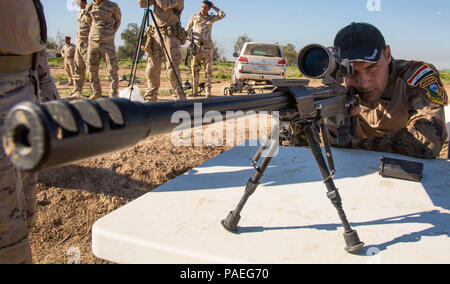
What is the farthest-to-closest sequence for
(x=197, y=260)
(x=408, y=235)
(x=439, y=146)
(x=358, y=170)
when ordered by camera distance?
(x=439, y=146) → (x=358, y=170) → (x=408, y=235) → (x=197, y=260)

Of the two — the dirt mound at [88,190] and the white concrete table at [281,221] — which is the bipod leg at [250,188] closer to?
the white concrete table at [281,221]

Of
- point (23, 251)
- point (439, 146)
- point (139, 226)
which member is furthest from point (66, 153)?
point (439, 146)

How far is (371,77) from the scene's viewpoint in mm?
2662

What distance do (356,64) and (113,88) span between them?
6.19 m

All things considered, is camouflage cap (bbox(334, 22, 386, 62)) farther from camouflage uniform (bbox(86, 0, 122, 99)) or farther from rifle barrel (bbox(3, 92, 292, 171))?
camouflage uniform (bbox(86, 0, 122, 99))

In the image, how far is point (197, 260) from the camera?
1.42 m

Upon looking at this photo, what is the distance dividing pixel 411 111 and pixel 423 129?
9.5 inches

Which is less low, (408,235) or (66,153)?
(66,153)

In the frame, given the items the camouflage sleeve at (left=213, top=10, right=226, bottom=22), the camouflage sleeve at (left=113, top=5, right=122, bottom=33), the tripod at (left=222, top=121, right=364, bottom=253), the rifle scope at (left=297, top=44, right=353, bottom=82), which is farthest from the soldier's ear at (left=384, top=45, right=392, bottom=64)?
the camouflage sleeve at (left=213, top=10, right=226, bottom=22)

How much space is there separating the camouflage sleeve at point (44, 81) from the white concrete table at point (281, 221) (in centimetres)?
100

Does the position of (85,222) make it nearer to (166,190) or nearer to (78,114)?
(166,190)

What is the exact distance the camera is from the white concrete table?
1463 millimetres

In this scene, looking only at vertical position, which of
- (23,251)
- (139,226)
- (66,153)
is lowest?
(23,251)

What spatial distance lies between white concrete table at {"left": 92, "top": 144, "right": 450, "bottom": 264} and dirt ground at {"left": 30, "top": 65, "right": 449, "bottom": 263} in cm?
107
